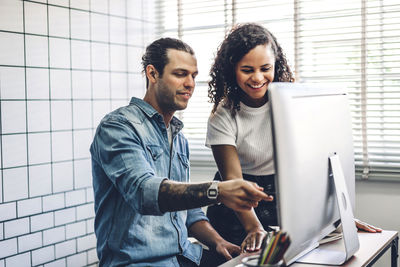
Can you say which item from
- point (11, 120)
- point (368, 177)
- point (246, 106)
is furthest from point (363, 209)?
point (11, 120)

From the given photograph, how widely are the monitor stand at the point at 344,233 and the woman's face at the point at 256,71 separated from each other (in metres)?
0.52

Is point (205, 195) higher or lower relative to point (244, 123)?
lower

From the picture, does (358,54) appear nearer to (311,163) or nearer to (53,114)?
(53,114)

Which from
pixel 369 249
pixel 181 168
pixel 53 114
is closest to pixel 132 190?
pixel 181 168

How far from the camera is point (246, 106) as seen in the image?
1.76 m

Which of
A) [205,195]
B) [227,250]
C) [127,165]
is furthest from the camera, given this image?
[227,250]

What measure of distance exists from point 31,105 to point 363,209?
5.92ft

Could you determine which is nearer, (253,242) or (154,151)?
(253,242)

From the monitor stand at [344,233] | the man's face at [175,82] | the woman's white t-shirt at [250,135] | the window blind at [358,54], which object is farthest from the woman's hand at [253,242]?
the window blind at [358,54]

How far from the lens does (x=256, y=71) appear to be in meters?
1.66

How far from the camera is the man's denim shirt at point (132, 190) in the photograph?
138 cm

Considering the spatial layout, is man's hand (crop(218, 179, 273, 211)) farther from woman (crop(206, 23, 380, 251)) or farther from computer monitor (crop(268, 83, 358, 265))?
woman (crop(206, 23, 380, 251))

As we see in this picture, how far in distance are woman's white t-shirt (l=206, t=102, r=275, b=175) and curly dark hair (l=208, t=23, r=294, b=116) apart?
5 cm

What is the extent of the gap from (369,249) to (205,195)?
0.59 meters
